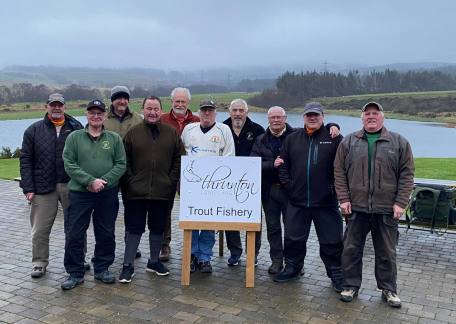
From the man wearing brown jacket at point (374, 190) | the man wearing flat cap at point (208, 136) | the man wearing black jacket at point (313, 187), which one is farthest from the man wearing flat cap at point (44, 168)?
the man wearing brown jacket at point (374, 190)

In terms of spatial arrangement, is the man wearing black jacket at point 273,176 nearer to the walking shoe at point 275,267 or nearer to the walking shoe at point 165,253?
the walking shoe at point 275,267

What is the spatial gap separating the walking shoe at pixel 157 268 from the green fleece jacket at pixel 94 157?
1.12 m

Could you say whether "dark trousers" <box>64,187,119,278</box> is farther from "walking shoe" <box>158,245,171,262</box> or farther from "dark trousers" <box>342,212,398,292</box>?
"dark trousers" <box>342,212,398,292</box>

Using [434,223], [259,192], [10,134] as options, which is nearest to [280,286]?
[259,192]

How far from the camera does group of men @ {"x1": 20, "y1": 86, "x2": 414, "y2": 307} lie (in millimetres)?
4906

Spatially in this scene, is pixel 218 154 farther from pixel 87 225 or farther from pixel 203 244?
pixel 87 225

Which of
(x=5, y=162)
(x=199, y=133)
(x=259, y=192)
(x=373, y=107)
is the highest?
(x=373, y=107)

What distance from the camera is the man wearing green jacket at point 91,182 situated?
518cm

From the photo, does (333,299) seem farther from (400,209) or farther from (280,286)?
(400,209)

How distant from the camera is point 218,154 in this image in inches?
224

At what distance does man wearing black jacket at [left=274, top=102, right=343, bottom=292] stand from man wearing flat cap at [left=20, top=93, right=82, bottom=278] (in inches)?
99.0

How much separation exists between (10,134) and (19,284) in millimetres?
21552

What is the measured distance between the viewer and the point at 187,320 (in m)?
4.49

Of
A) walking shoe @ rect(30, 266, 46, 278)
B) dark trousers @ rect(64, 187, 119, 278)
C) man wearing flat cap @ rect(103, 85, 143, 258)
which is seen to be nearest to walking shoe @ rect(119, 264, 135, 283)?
dark trousers @ rect(64, 187, 119, 278)
